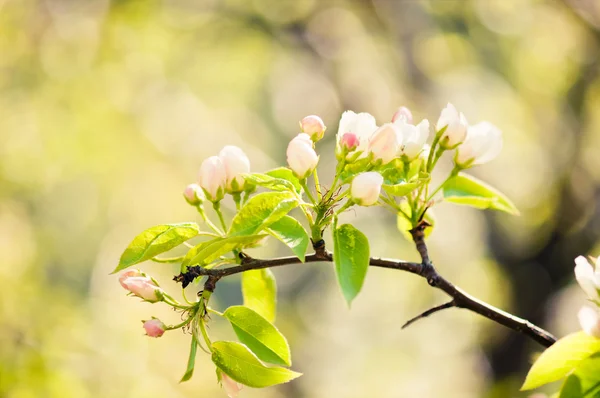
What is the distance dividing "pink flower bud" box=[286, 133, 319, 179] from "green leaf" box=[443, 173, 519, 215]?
0.69 ft

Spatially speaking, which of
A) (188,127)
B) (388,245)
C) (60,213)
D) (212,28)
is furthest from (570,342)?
(60,213)

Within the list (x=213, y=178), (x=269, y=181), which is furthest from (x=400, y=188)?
(x=213, y=178)

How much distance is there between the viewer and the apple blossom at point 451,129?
33.7 inches

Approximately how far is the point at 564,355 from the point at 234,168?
42cm

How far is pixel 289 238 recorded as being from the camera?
2.28 ft

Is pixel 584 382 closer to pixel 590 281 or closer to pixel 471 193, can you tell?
pixel 590 281

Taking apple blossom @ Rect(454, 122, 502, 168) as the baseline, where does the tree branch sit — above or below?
below

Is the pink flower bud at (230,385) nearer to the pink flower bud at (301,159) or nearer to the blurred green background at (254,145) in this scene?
the pink flower bud at (301,159)

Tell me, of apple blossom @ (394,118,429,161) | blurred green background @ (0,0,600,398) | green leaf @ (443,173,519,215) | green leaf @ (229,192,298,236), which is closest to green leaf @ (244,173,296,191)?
green leaf @ (229,192,298,236)

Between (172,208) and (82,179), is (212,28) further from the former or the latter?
(82,179)

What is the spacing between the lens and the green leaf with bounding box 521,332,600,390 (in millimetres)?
675

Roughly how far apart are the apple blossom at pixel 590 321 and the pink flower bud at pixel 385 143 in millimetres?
250

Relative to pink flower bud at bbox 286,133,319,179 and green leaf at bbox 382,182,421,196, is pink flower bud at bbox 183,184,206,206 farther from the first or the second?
green leaf at bbox 382,182,421,196

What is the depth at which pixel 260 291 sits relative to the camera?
87 cm
